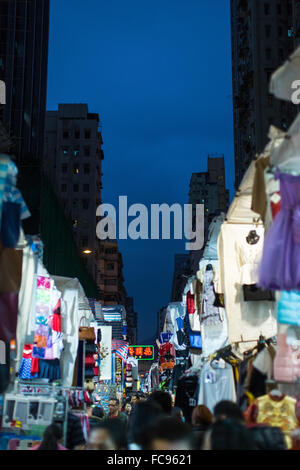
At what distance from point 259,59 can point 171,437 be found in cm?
5546

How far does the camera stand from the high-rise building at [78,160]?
78500 mm

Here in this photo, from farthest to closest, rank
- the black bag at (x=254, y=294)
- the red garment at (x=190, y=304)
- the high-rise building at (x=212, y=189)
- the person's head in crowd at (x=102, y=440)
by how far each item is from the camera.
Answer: the high-rise building at (x=212, y=189), the red garment at (x=190, y=304), the black bag at (x=254, y=294), the person's head in crowd at (x=102, y=440)

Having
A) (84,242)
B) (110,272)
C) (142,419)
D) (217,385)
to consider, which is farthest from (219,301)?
(110,272)

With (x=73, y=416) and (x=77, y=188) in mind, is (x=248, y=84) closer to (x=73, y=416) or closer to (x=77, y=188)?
(x=77, y=188)

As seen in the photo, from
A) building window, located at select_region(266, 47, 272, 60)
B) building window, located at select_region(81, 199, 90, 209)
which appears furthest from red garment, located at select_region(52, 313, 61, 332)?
building window, located at select_region(81, 199, 90, 209)

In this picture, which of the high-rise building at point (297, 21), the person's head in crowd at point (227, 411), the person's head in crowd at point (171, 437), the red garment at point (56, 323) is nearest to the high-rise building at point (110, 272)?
the high-rise building at point (297, 21)

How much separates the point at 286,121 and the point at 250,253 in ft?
140

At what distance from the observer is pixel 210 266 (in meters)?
12.5

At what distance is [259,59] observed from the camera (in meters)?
56.1

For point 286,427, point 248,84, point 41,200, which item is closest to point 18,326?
point 286,427

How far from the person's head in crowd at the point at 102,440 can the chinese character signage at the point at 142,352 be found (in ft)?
144

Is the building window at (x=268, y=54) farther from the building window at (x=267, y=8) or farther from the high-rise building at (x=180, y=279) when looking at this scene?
the high-rise building at (x=180, y=279)

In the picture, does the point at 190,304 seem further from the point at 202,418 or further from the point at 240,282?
the point at 202,418

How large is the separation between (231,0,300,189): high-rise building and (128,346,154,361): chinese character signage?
19109mm
